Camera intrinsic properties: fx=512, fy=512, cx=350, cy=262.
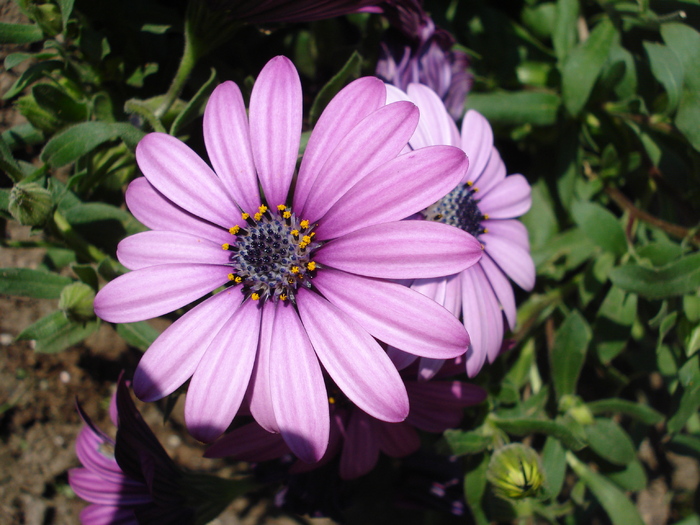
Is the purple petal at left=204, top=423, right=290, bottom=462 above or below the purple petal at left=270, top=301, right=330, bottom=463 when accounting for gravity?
below

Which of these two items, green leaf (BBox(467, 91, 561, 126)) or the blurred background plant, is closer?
the blurred background plant

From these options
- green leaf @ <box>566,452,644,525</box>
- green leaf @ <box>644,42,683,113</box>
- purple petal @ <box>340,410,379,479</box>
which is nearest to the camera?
purple petal @ <box>340,410,379,479</box>

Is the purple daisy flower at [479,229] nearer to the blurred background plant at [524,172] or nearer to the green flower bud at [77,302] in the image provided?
the blurred background plant at [524,172]

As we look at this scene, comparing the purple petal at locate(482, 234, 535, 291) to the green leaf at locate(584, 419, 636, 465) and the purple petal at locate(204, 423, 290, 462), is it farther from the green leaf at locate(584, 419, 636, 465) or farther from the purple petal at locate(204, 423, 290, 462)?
the purple petal at locate(204, 423, 290, 462)

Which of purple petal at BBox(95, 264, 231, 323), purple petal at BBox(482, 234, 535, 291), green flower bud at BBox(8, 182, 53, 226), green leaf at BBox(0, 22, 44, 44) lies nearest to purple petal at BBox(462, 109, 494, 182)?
purple petal at BBox(482, 234, 535, 291)

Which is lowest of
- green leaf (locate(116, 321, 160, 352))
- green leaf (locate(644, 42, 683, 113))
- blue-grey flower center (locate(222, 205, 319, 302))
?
green leaf (locate(116, 321, 160, 352))

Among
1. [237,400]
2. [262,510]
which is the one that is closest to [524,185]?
[237,400]

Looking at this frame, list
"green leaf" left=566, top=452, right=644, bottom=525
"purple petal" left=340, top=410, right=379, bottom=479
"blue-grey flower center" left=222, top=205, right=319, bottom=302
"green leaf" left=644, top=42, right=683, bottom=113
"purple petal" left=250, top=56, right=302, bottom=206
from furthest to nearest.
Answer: "green leaf" left=566, top=452, right=644, bottom=525 → "green leaf" left=644, top=42, right=683, bottom=113 → "purple petal" left=340, top=410, right=379, bottom=479 → "blue-grey flower center" left=222, top=205, right=319, bottom=302 → "purple petal" left=250, top=56, right=302, bottom=206

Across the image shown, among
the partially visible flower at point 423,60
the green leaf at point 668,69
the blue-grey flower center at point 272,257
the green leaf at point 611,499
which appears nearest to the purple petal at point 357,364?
the blue-grey flower center at point 272,257
